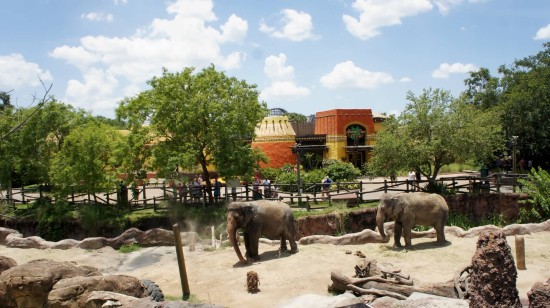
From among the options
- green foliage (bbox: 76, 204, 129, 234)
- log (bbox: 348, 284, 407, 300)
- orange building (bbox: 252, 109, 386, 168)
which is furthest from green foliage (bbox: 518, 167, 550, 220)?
green foliage (bbox: 76, 204, 129, 234)

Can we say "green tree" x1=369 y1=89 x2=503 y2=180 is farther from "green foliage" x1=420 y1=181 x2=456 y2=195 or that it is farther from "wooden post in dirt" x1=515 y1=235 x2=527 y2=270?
"wooden post in dirt" x1=515 y1=235 x2=527 y2=270

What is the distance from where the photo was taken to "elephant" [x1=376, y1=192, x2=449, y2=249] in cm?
1384

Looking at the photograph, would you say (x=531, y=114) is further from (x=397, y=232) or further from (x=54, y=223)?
(x=54, y=223)

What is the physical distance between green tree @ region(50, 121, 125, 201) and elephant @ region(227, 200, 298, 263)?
369 inches

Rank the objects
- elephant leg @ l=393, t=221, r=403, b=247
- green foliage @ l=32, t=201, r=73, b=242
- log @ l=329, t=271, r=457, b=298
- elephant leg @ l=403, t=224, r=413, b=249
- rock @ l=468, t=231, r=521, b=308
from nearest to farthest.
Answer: rock @ l=468, t=231, r=521, b=308
log @ l=329, t=271, r=457, b=298
elephant leg @ l=403, t=224, r=413, b=249
elephant leg @ l=393, t=221, r=403, b=247
green foliage @ l=32, t=201, r=73, b=242

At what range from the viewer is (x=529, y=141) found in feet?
104

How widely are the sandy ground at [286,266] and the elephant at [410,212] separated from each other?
52 centimetres

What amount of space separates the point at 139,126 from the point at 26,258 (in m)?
6.70

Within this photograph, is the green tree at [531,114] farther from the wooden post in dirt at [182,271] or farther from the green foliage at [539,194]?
the wooden post in dirt at [182,271]

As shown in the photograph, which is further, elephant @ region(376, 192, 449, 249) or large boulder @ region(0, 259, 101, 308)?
elephant @ region(376, 192, 449, 249)

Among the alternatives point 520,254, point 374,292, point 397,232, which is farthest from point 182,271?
point 520,254

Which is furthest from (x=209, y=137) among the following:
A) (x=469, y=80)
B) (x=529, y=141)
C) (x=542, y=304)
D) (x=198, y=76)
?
(x=469, y=80)

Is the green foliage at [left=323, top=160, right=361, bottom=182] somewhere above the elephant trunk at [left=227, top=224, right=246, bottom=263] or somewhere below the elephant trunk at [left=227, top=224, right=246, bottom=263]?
above

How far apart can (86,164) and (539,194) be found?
61.5 ft
